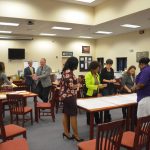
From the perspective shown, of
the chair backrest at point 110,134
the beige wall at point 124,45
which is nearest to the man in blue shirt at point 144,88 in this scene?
the chair backrest at point 110,134

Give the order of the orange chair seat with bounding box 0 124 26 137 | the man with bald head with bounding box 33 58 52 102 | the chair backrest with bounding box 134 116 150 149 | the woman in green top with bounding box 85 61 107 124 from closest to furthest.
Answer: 1. the chair backrest with bounding box 134 116 150 149
2. the orange chair seat with bounding box 0 124 26 137
3. the woman in green top with bounding box 85 61 107 124
4. the man with bald head with bounding box 33 58 52 102

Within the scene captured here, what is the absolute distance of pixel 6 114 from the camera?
5746 millimetres

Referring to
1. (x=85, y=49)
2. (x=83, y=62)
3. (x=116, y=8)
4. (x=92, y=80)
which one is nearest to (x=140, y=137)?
(x=92, y=80)

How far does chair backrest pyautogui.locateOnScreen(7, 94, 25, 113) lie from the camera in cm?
419

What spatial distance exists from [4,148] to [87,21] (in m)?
5.84

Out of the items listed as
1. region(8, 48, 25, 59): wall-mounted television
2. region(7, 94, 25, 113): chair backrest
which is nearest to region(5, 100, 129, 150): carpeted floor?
region(7, 94, 25, 113): chair backrest

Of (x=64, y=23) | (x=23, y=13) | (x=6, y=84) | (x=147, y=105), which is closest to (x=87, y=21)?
(x=64, y=23)

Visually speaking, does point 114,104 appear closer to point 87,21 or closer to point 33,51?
point 87,21

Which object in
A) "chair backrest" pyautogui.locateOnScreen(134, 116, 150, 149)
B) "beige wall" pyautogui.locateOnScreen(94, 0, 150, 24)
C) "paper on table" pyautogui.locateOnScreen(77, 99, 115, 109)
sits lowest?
"chair backrest" pyautogui.locateOnScreen(134, 116, 150, 149)

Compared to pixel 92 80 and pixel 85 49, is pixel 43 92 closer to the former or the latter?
pixel 92 80

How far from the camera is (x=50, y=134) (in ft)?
13.4

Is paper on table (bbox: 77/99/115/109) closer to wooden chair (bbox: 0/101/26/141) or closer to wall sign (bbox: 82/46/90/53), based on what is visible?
wooden chair (bbox: 0/101/26/141)

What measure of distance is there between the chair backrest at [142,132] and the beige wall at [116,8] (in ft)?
12.4

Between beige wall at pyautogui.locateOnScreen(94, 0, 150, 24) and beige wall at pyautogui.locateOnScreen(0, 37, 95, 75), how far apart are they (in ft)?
13.6
